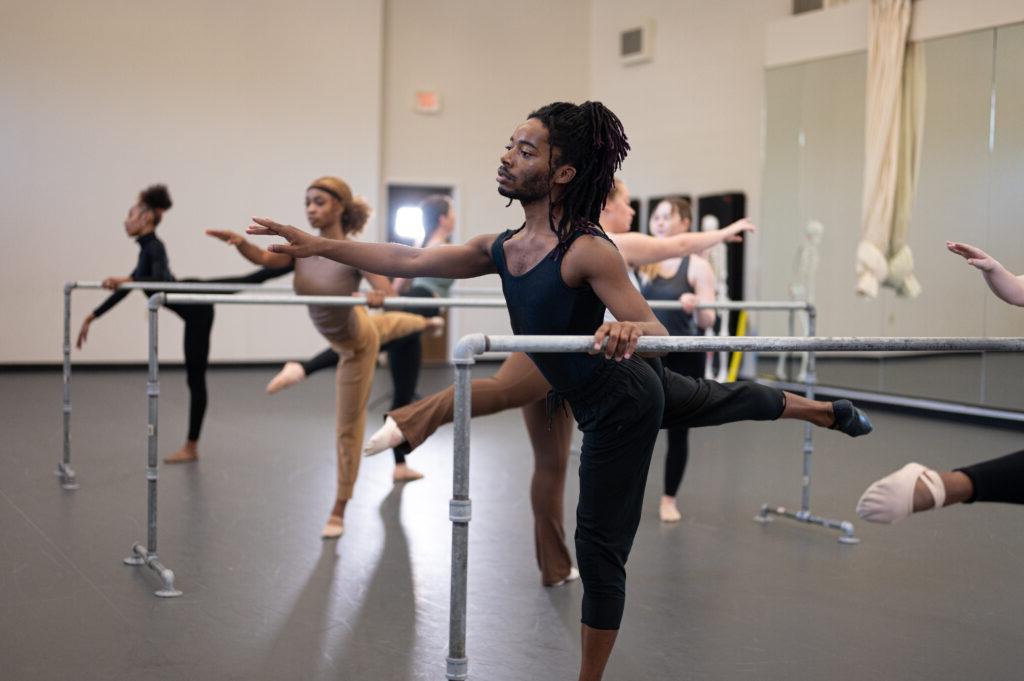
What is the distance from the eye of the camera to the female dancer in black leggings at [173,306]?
630 centimetres

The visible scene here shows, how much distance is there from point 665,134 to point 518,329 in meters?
10.1

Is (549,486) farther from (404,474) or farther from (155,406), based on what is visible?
(404,474)

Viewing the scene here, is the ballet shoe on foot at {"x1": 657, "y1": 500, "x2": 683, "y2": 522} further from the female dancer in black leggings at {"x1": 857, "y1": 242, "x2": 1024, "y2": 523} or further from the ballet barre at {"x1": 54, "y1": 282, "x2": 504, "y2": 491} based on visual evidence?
the female dancer in black leggings at {"x1": 857, "y1": 242, "x2": 1024, "y2": 523}

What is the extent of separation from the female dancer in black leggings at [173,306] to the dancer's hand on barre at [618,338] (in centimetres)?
403

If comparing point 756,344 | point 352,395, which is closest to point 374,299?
point 352,395

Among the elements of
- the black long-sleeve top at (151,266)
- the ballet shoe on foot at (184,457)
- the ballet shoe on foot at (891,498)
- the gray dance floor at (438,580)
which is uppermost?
the black long-sleeve top at (151,266)

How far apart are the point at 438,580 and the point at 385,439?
0.88 m

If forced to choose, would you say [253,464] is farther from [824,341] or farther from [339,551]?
[824,341]

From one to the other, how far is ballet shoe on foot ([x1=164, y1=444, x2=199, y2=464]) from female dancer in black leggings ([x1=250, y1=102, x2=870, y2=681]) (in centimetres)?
410

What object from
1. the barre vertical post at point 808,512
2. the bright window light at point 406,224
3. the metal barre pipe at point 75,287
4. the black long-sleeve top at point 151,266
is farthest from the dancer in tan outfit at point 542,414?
the bright window light at point 406,224

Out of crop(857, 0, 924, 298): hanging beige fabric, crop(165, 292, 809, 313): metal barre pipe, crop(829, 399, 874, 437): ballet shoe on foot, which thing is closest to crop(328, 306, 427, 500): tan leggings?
crop(165, 292, 809, 313): metal barre pipe

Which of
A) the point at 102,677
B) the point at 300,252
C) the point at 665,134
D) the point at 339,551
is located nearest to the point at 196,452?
the point at 339,551

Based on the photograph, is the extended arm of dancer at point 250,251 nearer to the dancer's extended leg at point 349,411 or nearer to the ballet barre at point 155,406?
the ballet barre at point 155,406

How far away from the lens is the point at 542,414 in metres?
4.04
